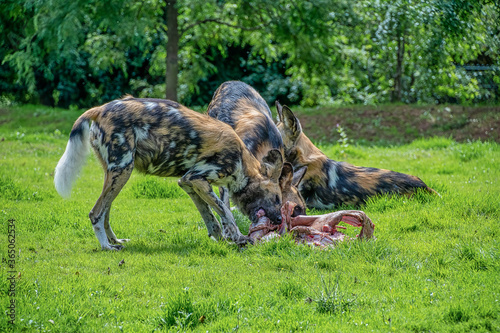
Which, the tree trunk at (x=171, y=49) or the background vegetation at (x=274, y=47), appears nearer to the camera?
the background vegetation at (x=274, y=47)

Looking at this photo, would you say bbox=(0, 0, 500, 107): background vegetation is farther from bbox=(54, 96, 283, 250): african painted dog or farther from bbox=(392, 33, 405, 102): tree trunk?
bbox=(54, 96, 283, 250): african painted dog

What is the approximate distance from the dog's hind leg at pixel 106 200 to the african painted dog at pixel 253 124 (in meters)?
1.72

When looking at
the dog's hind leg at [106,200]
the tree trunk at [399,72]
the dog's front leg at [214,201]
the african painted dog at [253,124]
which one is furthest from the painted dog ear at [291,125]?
the tree trunk at [399,72]

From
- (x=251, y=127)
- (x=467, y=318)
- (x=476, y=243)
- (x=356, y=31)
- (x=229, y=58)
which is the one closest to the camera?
(x=467, y=318)

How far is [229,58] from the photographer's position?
752 inches

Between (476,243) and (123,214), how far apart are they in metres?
4.08

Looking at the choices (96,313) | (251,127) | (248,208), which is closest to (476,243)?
(248,208)

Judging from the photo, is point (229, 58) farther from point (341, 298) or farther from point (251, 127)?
point (341, 298)

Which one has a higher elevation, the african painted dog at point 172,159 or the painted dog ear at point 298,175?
the african painted dog at point 172,159

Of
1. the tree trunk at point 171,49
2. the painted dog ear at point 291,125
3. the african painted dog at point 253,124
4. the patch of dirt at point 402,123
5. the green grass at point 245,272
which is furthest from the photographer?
the tree trunk at point 171,49

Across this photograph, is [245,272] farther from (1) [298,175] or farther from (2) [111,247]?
(1) [298,175]

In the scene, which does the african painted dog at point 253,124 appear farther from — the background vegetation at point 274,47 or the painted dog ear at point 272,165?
the background vegetation at point 274,47

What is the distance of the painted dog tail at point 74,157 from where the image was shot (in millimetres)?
5246

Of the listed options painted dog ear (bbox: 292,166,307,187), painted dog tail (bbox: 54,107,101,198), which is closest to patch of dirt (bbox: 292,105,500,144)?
painted dog ear (bbox: 292,166,307,187)
